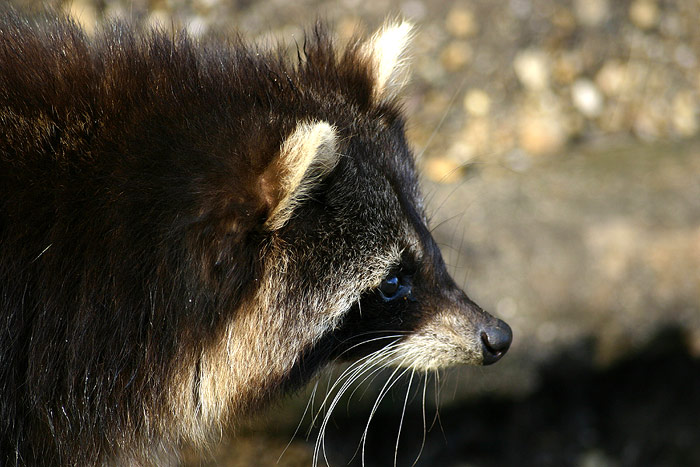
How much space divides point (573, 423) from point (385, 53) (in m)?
2.45

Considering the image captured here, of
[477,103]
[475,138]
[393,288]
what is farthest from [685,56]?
[393,288]

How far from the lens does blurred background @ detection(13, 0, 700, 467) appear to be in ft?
12.8

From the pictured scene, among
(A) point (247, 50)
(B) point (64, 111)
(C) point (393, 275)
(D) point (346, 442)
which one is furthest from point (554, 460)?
(B) point (64, 111)

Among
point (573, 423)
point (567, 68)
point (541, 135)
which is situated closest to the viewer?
point (573, 423)

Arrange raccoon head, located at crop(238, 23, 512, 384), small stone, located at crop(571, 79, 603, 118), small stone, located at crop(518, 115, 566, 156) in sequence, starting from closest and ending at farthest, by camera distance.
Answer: raccoon head, located at crop(238, 23, 512, 384), small stone, located at crop(518, 115, 566, 156), small stone, located at crop(571, 79, 603, 118)

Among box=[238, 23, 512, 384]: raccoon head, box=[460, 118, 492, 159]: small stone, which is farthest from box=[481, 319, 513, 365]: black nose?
box=[460, 118, 492, 159]: small stone

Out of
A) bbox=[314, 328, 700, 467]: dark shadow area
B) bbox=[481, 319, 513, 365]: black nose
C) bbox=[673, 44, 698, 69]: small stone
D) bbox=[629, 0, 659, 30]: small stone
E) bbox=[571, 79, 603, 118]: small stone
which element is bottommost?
bbox=[314, 328, 700, 467]: dark shadow area

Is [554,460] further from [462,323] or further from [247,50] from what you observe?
[247,50]

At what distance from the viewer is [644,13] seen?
5262 mm

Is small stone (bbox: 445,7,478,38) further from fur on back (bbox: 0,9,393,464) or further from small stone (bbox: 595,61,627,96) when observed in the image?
fur on back (bbox: 0,9,393,464)

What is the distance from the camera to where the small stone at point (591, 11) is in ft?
17.0

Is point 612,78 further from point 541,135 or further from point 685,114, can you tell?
point 541,135

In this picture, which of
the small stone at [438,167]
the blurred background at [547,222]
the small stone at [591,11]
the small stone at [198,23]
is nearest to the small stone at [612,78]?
the blurred background at [547,222]

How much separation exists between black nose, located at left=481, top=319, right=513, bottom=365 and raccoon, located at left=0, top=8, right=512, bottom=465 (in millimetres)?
397
